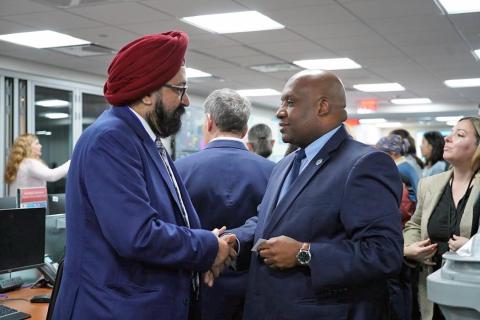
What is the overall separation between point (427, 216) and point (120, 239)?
6.09 ft

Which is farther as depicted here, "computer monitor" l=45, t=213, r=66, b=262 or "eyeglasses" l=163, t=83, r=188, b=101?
"computer monitor" l=45, t=213, r=66, b=262

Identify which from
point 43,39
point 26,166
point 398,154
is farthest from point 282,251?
point 43,39

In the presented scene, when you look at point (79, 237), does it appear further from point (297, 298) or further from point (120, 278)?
point (297, 298)

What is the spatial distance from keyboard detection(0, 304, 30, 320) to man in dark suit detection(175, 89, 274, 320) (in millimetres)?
825

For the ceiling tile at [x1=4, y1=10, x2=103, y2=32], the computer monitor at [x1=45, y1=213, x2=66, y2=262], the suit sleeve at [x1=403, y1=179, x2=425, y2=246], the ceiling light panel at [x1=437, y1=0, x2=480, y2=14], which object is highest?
the ceiling light panel at [x1=437, y1=0, x2=480, y2=14]

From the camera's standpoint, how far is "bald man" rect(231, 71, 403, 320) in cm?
167

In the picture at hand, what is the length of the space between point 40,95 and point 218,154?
6.50 metres

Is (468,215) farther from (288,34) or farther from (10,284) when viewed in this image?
(288,34)

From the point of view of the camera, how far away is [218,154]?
2600 mm

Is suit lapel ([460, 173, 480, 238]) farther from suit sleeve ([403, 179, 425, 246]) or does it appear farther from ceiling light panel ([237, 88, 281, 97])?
ceiling light panel ([237, 88, 281, 97])

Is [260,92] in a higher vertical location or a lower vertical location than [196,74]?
lower

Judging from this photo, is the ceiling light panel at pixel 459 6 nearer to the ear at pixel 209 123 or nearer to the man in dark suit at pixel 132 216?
the ear at pixel 209 123

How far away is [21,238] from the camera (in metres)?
3.00

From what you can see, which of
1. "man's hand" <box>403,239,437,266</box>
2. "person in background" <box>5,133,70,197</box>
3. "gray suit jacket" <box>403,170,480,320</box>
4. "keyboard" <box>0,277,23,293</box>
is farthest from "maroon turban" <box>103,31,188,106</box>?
"person in background" <box>5,133,70,197</box>
